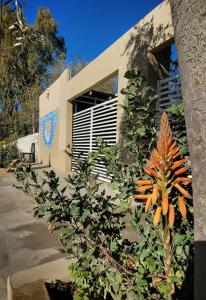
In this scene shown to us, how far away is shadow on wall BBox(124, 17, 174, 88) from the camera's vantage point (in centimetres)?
682

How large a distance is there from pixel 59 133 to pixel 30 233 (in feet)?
37.2

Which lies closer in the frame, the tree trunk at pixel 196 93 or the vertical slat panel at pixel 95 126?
the tree trunk at pixel 196 93

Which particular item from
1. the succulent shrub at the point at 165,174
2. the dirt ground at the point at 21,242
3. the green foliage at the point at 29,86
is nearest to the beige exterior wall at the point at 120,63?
the dirt ground at the point at 21,242

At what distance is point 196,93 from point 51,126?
17.3 meters

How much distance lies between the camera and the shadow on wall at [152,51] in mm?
6820

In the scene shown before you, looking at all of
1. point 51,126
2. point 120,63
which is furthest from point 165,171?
point 51,126

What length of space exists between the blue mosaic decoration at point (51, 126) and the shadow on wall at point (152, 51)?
1017 centimetres

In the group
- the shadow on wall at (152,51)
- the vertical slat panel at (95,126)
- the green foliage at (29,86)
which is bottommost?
the vertical slat panel at (95,126)

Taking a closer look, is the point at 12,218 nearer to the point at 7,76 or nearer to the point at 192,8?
the point at 192,8

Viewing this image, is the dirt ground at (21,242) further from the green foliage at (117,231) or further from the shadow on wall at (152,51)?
the shadow on wall at (152,51)

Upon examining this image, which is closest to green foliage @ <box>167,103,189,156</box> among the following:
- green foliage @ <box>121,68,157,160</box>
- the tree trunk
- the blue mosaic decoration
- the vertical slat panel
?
green foliage @ <box>121,68,157,160</box>

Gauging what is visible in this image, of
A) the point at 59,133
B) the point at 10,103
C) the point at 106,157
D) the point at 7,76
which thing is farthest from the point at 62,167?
the point at 10,103

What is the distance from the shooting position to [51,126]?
18.1m

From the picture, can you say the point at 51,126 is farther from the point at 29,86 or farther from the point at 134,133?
the point at 134,133
